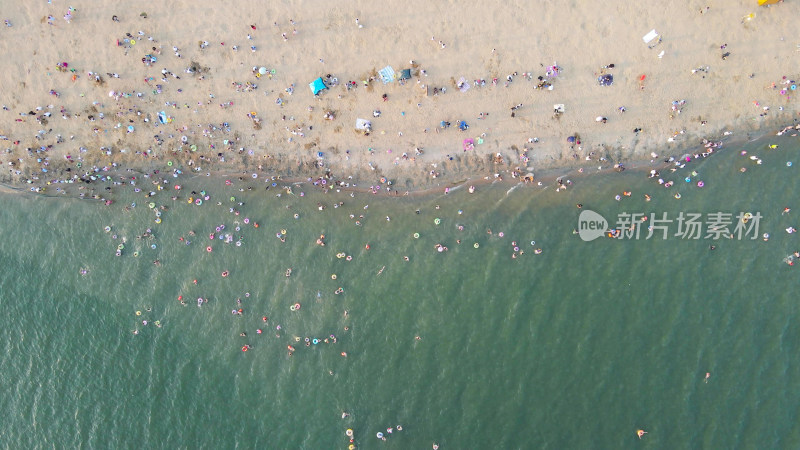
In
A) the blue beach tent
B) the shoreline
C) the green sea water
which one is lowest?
the green sea water

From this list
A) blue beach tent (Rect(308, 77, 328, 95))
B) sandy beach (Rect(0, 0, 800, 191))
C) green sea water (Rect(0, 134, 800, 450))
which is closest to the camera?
green sea water (Rect(0, 134, 800, 450))

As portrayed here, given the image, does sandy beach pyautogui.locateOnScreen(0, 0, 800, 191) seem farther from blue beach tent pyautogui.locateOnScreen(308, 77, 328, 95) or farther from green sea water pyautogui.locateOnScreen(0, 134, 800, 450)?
green sea water pyautogui.locateOnScreen(0, 134, 800, 450)

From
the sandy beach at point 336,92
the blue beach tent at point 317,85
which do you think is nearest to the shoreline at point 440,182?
the sandy beach at point 336,92

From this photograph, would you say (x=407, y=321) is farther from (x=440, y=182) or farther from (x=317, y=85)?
(x=317, y=85)

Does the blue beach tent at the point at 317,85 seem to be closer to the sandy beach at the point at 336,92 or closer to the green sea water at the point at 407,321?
the sandy beach at the point at 336,92

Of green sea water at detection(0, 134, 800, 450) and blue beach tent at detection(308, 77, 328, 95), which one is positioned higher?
blue beach tent at detection(308, 77, 328, 95)

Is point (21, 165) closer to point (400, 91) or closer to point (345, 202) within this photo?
point (345, 202)

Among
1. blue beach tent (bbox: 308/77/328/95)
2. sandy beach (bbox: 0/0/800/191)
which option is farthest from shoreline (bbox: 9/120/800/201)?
blue beach tent (bbox: 308/77/328/95)
